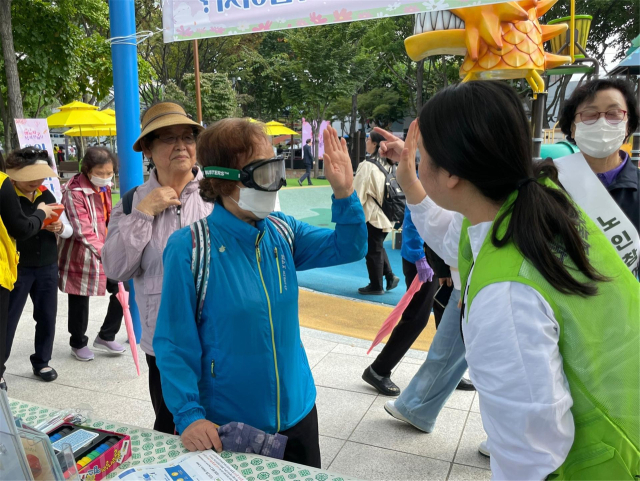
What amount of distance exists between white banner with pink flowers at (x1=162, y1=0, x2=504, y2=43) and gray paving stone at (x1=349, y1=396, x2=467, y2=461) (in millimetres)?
2406

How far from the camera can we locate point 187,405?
160 cm

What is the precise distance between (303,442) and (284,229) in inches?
30.7

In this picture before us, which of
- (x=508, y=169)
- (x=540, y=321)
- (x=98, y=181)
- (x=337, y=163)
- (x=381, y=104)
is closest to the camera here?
(x=540, y=321)

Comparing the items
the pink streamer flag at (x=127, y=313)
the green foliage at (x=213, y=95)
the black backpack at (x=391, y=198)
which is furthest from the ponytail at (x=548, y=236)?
the green foliage at (x=213, y=95)

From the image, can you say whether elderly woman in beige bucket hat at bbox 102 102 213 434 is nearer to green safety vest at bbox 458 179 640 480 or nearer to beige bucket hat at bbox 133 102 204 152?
beige bucket hat at bbox 133 102 204 152

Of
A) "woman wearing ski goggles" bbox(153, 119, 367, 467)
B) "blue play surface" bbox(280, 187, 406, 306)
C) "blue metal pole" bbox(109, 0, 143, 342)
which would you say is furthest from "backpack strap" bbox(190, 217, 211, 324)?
"blue play surface" bbox(280, 187, 406, 306)

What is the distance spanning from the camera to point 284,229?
1992 millimetres

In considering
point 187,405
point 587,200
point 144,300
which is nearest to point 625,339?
point 187,405

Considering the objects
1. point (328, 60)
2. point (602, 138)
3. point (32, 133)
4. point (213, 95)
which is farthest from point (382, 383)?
point (213, 95)

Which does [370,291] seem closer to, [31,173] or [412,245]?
[412,245]

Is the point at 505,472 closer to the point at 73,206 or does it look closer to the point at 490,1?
the point at 490,1

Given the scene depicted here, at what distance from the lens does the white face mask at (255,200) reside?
177 cm

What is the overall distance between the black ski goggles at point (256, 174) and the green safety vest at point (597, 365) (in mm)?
908

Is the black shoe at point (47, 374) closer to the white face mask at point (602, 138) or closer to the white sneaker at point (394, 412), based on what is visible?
the white sneaker at point (394, 412)
